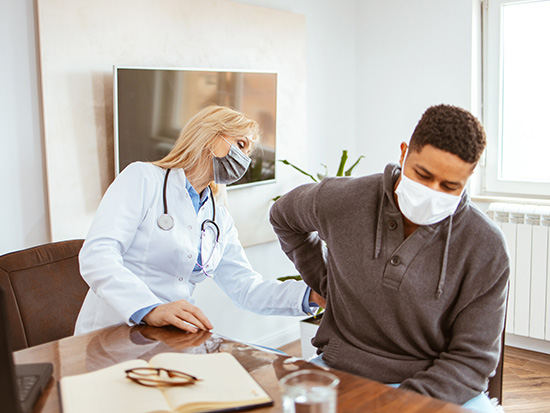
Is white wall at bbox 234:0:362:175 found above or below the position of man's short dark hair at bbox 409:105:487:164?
above

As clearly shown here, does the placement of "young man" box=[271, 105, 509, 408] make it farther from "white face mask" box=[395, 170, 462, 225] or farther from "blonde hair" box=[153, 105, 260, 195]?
"blonde hair" box=[153, 105, 260, 195]

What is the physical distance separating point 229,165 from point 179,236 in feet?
0.94

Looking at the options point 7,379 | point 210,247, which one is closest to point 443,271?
point 210,247

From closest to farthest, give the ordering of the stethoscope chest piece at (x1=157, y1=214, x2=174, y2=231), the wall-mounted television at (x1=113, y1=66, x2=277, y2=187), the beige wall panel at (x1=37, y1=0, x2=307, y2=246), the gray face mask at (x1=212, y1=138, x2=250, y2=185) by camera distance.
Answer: the stethoscope chest piece at (x1=157, y1=214, x2=174, y2=231) < the gray face mask at (x1=212, y1=138, x2=250, y2=185) < the beige wall panel at (x1=37, y1=0, x2=307, y2=246) < the wall-mounted television at (x1=113, y1=66, x2=277, y2=187)

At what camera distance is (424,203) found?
4.39ft

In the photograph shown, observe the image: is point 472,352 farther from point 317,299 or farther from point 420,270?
point 317,299

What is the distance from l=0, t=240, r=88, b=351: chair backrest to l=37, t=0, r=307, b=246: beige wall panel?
43 centimetres

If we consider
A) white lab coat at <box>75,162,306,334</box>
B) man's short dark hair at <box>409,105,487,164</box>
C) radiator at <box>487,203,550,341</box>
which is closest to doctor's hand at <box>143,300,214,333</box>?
white lab coat at <box>75,162,306,334</box>

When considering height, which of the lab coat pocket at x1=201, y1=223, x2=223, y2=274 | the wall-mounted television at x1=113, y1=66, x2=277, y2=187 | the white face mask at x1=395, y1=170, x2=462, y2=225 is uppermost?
the wall-mounted television at x1=113, y1=66, x2=277, y2=187

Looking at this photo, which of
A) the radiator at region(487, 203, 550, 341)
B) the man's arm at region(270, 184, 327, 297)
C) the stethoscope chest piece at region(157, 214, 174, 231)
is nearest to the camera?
the man's arm at region(270, 184, 327, 297)

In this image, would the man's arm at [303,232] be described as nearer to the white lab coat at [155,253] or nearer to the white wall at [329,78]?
the white lab coat at [155,253]

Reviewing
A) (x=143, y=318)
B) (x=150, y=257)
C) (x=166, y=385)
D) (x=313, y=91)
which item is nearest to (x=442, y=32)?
(x=313, y=91)

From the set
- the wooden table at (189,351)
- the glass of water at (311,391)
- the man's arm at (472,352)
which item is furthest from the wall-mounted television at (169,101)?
the glass of water at (311,391)

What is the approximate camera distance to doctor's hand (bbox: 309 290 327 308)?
1644 mm
